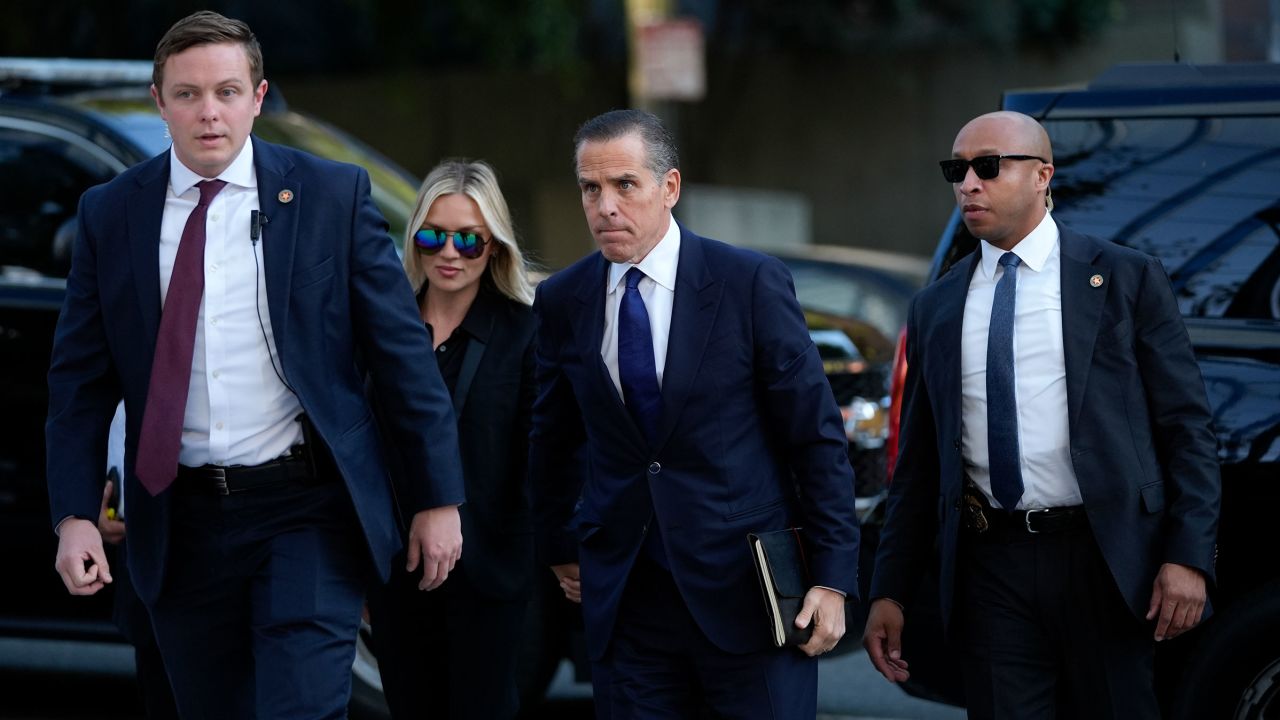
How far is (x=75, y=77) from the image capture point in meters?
7.14

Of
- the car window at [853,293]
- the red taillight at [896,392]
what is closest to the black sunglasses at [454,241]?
the red taillight at [896,392]

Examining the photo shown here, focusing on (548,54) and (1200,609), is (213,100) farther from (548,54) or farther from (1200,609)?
(548,54)

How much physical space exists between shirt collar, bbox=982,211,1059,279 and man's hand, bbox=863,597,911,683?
848 mm

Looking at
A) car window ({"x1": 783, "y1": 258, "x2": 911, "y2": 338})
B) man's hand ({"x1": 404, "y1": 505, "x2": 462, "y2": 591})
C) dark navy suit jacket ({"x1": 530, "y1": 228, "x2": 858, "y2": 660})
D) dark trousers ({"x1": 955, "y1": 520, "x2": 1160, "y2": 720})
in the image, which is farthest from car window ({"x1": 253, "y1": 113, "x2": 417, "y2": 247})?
dark trousers ({"x1": 955, "y1": 520, "x2": 1160, "y2": 720})

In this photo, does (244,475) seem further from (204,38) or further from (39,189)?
(39,189)

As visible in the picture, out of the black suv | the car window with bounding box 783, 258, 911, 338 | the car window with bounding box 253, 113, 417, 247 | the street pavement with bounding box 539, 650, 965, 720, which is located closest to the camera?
the black suv

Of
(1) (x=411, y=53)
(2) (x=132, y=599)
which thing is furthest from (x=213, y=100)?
(1) (x=411, y=53)

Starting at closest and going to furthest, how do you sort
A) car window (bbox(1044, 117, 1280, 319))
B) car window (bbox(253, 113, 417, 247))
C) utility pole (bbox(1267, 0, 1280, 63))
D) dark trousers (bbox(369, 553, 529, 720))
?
car window (bbox(1044, 117, 1280, 319)) → dark trousers (bbox(369, 553, 529, 720)) → car window (bbox(253, 113, 417, 247)) → utility pole (bbox(1267, 0, 1280, 63))

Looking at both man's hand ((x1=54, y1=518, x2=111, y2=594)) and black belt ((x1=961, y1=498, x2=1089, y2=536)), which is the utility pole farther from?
man's hand ((x1=54, y1=518, x2=111, y2=594))

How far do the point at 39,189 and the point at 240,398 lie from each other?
2986 millimetres

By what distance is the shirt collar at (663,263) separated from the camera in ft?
13.1

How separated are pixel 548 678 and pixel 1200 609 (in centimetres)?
265

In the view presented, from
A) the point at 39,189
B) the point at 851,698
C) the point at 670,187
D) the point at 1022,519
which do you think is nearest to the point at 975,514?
the point at 1022,519

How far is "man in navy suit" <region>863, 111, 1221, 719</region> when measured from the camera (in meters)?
3.94
